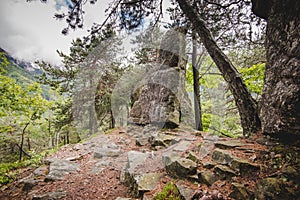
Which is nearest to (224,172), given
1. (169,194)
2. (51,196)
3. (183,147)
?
(169,194)

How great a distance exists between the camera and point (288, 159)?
2318mm

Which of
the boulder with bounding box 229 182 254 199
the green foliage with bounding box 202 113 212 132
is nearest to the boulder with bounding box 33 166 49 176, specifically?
the boulder with bounding box 229 182 254 199

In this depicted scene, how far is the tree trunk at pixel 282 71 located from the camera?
8.39ft

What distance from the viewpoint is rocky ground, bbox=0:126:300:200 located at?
2188mm

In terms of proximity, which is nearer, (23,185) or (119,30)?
(23,185)

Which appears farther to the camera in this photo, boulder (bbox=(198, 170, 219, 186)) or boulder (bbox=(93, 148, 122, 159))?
boulder (bbox=(93, 148, 122, 159))

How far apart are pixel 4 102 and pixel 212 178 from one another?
9628mm

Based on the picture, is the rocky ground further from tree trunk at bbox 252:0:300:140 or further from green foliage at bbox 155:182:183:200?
tree trunk at bbox 252:0:300:140

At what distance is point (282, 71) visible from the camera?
2.86 meters

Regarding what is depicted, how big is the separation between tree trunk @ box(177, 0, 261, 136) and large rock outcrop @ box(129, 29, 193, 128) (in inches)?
119

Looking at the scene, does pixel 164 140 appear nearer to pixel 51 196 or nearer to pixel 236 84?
pixel 236 84

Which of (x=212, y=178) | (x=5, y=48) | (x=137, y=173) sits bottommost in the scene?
(x=137, y=173)

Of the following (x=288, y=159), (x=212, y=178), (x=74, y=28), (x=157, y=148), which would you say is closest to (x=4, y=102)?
(x=74, y=28)

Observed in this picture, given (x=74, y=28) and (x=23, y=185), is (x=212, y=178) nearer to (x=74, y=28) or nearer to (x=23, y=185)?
(x=23, y=185)
